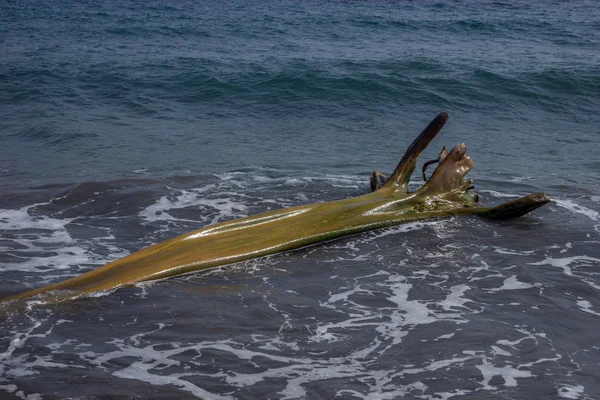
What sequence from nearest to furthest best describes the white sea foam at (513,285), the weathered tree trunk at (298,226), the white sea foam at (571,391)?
1. the white sea foam at (571,391)
2. the weathered tree trunk at (298,226)
3. the white sea foam at (513,285)

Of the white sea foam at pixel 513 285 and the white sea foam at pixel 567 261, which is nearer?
the white sea foam at pixel 513 285

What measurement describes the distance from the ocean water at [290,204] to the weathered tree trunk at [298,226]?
13 centimetres

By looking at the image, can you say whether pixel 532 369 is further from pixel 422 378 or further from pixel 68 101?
pixel 68 101

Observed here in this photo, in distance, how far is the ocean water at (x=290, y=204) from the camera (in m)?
4.44

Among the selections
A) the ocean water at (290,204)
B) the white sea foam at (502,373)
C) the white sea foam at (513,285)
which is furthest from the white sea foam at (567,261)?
the white sea foam at (502,373)

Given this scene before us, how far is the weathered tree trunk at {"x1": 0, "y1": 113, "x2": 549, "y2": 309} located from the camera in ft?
18.0

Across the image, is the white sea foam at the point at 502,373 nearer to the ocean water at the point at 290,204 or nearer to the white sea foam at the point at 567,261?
the ocean water at the point at 290,204

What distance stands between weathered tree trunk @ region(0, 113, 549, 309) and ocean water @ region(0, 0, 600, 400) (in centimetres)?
13

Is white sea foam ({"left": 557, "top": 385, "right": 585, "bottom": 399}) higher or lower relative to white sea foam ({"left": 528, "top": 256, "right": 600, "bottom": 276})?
lower

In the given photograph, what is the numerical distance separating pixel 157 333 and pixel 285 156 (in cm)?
591

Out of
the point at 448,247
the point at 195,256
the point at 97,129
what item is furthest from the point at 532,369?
the point at 97,129

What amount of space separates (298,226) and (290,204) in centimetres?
154

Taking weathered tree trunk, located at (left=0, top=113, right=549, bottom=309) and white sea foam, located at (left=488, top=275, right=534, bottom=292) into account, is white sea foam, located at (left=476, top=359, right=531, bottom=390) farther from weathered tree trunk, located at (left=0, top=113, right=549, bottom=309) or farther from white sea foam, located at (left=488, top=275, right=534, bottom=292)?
weathered tree trunk, located at (left=0, top=113, right=549, bottom=309)

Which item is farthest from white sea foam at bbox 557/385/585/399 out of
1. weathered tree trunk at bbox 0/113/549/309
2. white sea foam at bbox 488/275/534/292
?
weathered tree trunk at bbox 0/113/549/309
